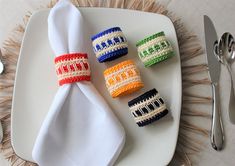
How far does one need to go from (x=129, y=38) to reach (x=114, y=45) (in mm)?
62

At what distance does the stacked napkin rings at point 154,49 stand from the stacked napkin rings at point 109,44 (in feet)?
0.11

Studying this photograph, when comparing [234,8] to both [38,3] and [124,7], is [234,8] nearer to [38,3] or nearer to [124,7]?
[124,7]

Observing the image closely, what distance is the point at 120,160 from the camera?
2.20ft

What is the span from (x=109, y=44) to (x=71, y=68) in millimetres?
80

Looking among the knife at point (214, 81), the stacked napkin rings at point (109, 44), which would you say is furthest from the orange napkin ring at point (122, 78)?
the knife at point (214, 81)

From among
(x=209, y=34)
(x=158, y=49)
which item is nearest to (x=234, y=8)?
(x=209, y=34)

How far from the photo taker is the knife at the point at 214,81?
26.6 inches

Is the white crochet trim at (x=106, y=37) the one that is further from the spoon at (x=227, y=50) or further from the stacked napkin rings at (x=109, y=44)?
the spoon at (x=227, y=50)

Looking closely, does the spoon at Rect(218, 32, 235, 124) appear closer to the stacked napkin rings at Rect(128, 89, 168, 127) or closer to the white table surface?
the white table surface

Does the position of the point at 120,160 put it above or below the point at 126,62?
below

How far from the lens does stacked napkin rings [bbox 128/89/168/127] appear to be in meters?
0.64

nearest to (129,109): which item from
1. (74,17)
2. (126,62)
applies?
(126,62)

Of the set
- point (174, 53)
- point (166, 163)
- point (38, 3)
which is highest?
point (38, 3)

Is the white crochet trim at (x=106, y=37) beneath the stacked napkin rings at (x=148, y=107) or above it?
above
